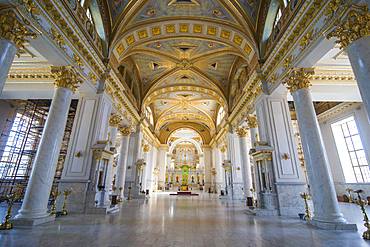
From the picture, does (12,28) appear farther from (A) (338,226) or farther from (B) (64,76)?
(A) (338,226)

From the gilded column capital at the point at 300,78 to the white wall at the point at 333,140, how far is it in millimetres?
9127

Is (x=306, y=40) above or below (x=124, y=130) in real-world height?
above

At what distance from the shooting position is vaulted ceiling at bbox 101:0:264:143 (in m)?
9.17

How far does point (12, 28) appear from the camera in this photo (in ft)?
13.6

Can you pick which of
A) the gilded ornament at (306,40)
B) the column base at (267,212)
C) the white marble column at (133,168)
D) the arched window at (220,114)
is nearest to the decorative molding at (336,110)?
the arched window at (220,114)

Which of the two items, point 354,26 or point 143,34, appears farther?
point 143,34

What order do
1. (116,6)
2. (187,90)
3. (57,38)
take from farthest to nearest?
(187,90) < (116,6) < (57,38)

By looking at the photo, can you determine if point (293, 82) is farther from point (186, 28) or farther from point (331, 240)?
point (186, 28)

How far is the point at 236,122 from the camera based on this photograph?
14.0m

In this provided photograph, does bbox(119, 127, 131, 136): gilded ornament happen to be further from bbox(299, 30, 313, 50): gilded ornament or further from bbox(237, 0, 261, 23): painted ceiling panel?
bbox(299, 30, 313, 50): gilded ornament

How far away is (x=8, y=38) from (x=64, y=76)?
8.18ft

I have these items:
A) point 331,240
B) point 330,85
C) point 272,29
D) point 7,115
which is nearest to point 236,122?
point 330,85

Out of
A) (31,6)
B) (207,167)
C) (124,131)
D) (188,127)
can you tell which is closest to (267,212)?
(31,6)

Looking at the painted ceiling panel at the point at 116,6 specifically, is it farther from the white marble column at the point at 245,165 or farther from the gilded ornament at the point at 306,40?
the white marble column at the point at 245,165
